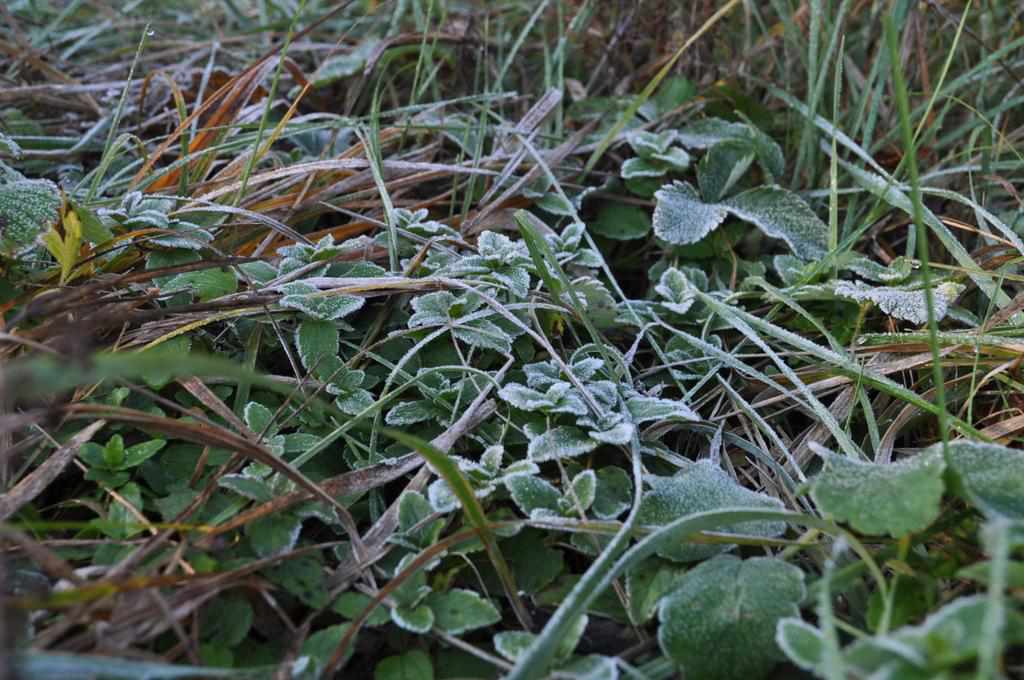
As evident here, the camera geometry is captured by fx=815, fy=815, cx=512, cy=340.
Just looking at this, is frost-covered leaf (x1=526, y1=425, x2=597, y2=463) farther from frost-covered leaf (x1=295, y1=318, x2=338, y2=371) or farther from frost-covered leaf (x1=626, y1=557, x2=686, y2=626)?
frost-covered leaf (x1=295, y1=318, x2=338, y2=371)

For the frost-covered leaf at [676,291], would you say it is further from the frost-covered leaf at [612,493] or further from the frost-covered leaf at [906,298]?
the frost-covered leaf at [612,493]

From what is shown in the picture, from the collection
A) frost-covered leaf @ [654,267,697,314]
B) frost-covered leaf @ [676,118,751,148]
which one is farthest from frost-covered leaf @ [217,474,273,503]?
frost-covered leaf @ [676,118,751,148]

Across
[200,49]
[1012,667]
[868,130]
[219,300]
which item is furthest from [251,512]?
[200,49]

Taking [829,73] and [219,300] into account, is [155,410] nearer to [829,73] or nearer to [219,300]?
[219,300]

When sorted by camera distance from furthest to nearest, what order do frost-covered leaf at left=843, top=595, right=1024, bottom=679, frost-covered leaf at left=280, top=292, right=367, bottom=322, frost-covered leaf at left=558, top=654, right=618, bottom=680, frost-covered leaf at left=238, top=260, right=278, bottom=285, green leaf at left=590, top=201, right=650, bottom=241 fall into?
green leaf at left=590, top=201, right=650, bottom=241 < frost-covered leaf at left=238, top=260, right=278, bottom=285 < frost-covered leaf at left=280, top=292, right=367, bottom=322 < frost-covered leaf at left=558, top=654, right=618, bottom=680 < frost-covered leaf at left=843, top=595, right=1024, bottom=679

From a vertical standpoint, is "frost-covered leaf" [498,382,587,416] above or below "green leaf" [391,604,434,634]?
above

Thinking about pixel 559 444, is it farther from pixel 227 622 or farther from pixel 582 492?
pixel 227 622

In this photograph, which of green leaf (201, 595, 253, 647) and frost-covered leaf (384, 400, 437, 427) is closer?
green leaf (201, 595, 253, 647)
